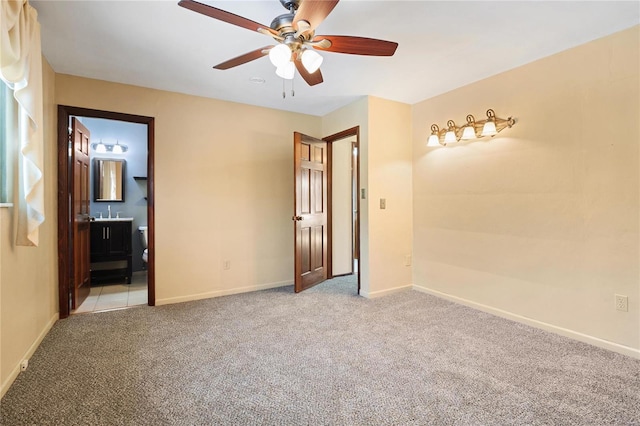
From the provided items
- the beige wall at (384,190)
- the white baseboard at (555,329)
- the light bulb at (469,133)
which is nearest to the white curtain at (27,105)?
the beige wall at (384,190)

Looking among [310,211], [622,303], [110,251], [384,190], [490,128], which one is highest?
[490,128]

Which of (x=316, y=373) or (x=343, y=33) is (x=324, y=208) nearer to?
(x=343, y=33)

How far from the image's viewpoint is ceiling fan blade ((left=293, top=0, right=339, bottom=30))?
55.4 inches

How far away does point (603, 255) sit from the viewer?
2297mm

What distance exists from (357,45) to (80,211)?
3.38 meters

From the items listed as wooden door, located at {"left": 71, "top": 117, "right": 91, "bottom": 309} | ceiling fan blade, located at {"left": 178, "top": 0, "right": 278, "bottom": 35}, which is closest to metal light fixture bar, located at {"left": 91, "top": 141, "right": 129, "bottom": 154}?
wooden door, located at {"left": 71, "top": 117, "right": 91, "bottom": 309}

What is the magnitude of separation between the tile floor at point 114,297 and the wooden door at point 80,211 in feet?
0.31

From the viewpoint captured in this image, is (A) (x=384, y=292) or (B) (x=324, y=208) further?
(B) (x=324, y=208)

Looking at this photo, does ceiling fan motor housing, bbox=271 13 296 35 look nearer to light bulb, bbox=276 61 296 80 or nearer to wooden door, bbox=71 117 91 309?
light bulb, bbox=276 61 296 80

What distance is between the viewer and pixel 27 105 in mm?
1821

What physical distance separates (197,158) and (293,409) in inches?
111

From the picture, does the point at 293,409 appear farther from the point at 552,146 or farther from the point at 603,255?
the point at 552,146

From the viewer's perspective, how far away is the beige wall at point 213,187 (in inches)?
128

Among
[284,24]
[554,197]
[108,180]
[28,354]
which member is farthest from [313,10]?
[108,180]
